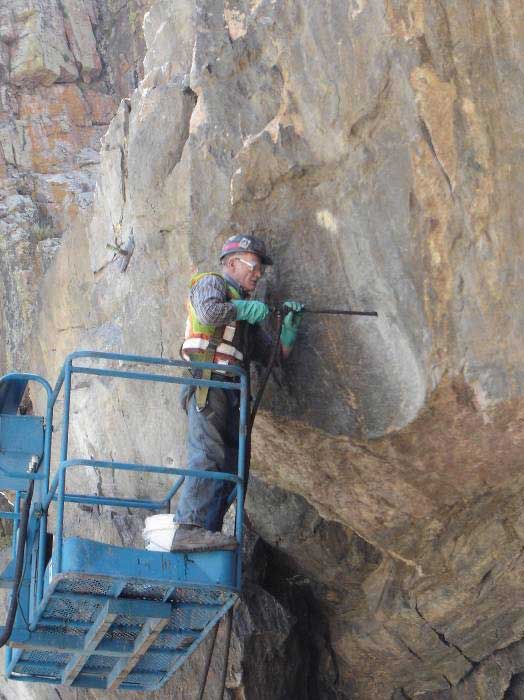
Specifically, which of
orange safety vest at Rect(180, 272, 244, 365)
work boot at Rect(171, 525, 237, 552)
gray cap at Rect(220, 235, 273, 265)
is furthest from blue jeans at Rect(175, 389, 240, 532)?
gray cap at Rect(220, 235, 273, 265)

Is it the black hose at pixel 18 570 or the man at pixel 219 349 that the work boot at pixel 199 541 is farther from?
the black hose at pixel 18 570

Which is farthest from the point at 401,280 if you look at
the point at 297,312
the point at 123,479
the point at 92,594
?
the point at 123,479

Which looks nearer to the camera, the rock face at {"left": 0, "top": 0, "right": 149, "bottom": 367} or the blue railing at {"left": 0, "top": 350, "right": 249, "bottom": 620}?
the blue railing at {"left": 0, "top": 350, "right": 249, "bottom": 620}

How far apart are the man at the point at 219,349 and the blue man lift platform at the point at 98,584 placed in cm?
16

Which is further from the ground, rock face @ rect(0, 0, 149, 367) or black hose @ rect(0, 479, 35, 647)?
rock face @ rect(0, 0, 149, 367)

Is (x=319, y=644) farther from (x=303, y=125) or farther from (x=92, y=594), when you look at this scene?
(x=303, y=125)

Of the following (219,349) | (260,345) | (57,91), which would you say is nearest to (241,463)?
(219,349)

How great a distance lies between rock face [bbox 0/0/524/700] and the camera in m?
6.01

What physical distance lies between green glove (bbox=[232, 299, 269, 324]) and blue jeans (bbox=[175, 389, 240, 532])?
20.0 inches

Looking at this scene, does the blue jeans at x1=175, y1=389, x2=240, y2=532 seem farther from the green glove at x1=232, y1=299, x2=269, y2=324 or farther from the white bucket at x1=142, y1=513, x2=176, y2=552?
the green glove at x1=232, y1=299, x2=269, y2=324

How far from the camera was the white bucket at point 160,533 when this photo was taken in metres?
6.06

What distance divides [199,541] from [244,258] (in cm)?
174

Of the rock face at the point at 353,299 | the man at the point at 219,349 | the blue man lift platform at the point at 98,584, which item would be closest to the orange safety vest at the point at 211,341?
the man at the point at 219,349

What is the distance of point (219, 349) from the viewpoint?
21.3ft
